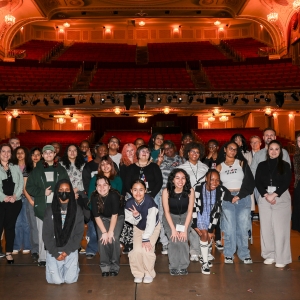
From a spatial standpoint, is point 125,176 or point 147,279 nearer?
point 147,279

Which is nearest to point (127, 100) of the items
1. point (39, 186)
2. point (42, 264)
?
point (39, 186)

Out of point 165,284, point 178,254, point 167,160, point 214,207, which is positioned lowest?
point 165,284

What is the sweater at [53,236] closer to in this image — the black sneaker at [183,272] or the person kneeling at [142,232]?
the person kneeling at [142,232]

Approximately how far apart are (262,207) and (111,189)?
187cm

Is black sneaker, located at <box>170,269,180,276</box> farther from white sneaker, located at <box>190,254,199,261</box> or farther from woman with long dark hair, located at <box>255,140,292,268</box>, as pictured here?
woman with long dark hair, located at <box>255,140,292,268</box>

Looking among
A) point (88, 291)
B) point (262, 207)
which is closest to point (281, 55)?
point (262, 207)

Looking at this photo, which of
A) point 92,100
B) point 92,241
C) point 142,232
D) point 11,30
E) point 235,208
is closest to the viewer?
point 142,232

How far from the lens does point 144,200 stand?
13.6ft

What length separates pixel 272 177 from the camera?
14.6ft

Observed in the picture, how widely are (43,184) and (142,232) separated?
1.38 metres

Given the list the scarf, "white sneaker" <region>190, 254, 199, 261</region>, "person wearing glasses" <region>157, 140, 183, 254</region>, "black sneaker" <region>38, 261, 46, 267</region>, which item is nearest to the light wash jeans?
the scarf

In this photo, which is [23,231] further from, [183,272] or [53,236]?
[183,272]

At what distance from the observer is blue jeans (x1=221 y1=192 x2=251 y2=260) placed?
4.54m

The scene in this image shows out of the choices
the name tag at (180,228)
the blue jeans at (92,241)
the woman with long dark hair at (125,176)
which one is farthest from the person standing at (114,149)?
the name tag at (180,228)
